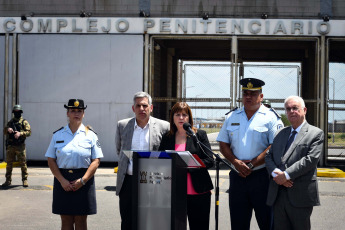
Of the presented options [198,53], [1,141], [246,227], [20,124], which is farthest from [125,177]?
[198,53]

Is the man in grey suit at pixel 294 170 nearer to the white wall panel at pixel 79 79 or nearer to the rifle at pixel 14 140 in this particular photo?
the rifle at pixel 14 140

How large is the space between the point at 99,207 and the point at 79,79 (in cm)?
819

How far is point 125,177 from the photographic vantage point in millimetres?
5480

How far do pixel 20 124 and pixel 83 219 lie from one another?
6.92 meters

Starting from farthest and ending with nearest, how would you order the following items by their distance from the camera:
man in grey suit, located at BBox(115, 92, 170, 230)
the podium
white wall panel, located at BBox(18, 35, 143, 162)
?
1. white wall panel, located at BBox(18, 35, 143, 162)
2. man in grey suit, located at BBox(115, 92, 170, 230)
3. the podium

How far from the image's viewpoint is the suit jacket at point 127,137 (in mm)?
5477

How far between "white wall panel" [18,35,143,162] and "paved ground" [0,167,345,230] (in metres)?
3.57

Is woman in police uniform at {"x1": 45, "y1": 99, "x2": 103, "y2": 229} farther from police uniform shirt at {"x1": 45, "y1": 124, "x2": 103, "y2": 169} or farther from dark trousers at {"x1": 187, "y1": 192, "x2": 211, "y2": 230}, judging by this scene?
dark trousers at {"x1": 187, "y1": 192, "x2": 211, "y2": 230}

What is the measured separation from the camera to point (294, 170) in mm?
4844

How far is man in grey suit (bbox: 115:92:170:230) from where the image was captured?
17.8 ft

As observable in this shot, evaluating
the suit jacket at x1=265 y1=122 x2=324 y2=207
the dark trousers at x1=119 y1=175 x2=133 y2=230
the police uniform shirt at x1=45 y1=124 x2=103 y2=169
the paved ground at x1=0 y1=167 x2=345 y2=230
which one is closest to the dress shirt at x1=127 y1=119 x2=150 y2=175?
the dark trousers at x1=119 y1=175 x2=133 y2=230

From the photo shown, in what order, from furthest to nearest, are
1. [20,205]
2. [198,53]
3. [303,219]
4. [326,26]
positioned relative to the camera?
[198,53] → [326,26] → [20,205] → [303,219]

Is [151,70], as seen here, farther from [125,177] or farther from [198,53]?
[125,177]

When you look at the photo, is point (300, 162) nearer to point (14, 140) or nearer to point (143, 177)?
point (143, 177)
